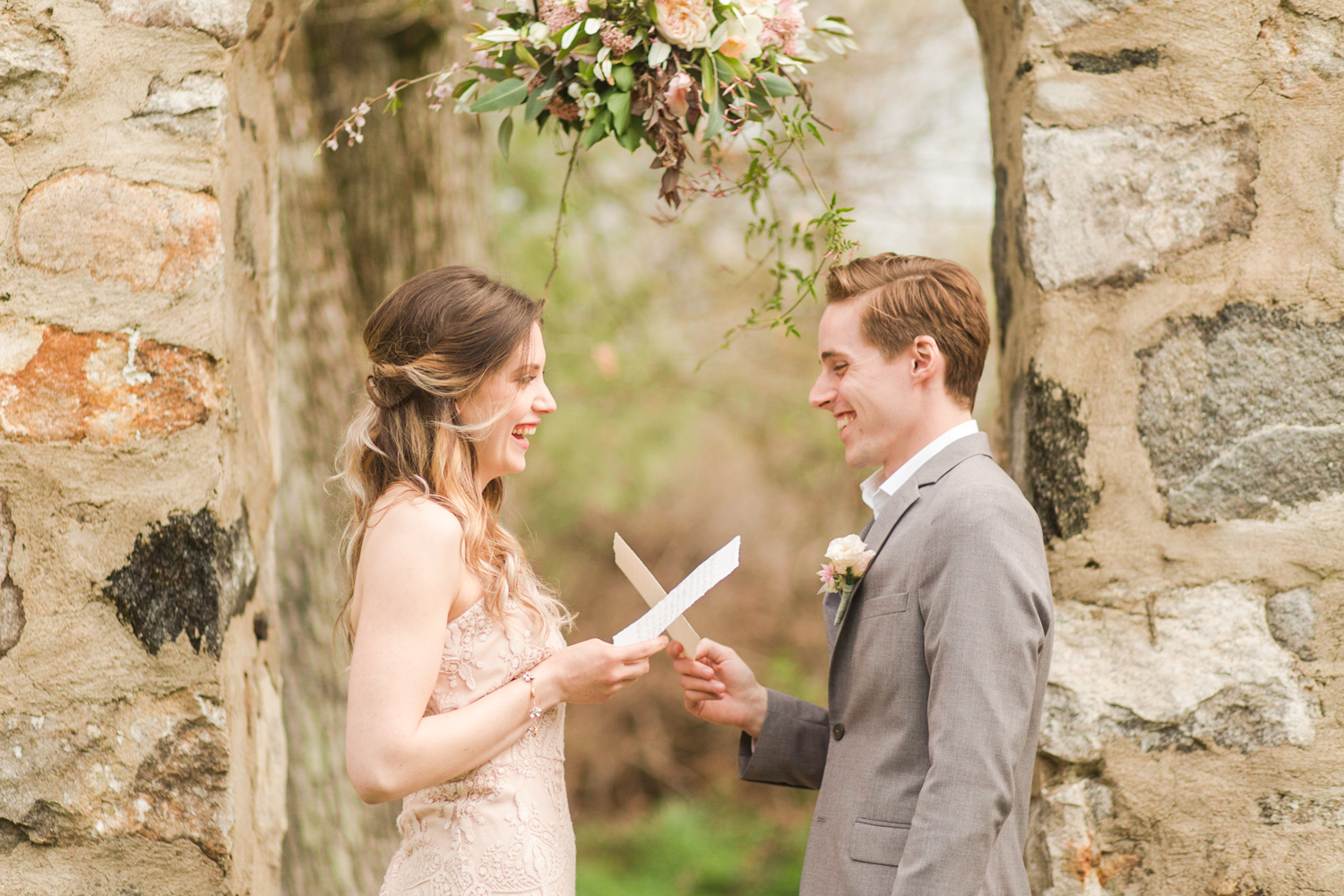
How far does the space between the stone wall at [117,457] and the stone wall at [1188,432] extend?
1503 mm

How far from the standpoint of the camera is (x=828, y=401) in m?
1.97

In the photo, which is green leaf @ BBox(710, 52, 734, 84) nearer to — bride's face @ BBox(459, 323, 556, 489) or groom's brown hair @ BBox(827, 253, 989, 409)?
groom's brown hair @ BBox(827, 253, 989, 409)

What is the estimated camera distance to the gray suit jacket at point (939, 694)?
1507 mm

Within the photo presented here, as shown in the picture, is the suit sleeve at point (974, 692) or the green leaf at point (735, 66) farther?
the green leaf at point (735, 66)

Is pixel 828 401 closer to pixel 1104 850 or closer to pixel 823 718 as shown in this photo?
pixel 823 718

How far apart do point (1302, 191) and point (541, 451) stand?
554 centimetres

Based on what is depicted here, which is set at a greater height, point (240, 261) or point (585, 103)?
point (585, 103)

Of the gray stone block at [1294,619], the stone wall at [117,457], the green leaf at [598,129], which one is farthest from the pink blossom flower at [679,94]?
the gray stone block at [1294,619]

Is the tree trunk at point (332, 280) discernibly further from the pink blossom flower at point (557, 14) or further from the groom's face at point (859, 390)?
the groom's face at point (859, 390)

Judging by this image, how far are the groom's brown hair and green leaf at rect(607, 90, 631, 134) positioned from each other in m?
0.51

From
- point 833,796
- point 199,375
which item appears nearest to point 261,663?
point 199,375

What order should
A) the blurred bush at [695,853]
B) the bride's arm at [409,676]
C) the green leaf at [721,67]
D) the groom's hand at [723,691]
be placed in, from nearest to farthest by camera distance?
the bride's arm at [409,676] → the green leaf at [721,67] → the groom's hand at [723,691] → the blurred bush at [695,853]

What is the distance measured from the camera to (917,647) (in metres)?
1.69

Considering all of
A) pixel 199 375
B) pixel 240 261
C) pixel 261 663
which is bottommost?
pixel 261 663
